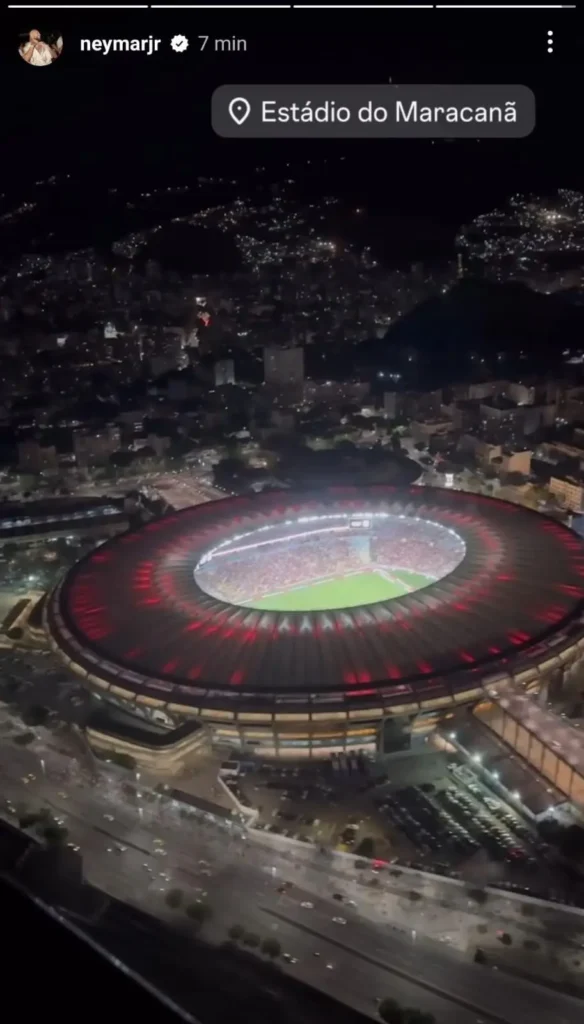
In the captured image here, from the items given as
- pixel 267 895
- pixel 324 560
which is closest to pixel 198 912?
pixel 267 895

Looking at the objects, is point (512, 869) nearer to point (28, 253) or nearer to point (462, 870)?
point (462, 870)

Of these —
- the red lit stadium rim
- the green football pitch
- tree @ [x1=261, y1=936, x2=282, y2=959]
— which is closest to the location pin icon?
the red lit stadium rim

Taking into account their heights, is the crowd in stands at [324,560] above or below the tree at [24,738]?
above

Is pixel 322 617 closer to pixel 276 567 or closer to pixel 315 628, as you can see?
pixel 315 628

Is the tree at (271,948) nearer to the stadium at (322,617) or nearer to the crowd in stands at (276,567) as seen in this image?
the stadium at (322,617)

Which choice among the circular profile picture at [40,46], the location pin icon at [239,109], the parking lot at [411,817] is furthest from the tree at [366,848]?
the circular profile picture at [40,46]

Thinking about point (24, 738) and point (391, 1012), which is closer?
point (391, 1012)

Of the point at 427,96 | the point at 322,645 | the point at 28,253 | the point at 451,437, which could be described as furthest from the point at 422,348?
the point at 427,96
